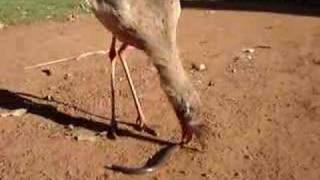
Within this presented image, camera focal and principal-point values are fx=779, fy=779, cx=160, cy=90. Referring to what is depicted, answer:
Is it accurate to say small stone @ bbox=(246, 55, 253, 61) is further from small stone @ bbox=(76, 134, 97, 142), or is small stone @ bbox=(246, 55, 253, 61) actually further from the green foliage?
the green foliage

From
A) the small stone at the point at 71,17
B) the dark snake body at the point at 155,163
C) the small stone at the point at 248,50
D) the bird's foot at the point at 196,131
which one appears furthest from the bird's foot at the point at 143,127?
the small stone at the point at 71,17

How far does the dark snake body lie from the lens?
18.1 feet

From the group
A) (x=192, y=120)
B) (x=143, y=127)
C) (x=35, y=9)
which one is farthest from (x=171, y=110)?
(x=35, y=9)

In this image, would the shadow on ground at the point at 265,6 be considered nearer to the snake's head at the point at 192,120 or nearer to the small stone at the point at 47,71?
the small stone at the point at 47,71

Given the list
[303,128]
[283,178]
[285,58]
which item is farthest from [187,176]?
[285,58]

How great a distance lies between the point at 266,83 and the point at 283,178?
1.70 metres

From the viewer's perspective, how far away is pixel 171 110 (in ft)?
21.2

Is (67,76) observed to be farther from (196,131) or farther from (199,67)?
(196,131)

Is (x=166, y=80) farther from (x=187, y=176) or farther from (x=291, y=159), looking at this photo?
(x=291, y=159)

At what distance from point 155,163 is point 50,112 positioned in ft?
4.70

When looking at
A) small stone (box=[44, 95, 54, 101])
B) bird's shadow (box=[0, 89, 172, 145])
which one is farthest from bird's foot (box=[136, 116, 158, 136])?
small stone (box=[44, 95, 54, 101])

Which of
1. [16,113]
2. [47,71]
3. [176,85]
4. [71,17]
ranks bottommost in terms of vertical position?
[16,113]

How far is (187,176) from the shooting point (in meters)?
5.45

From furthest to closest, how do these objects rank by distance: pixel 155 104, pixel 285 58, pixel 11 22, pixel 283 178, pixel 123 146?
pixel 11 22 → pixel 285 58 → pixel 155 104 → pixel 123 146 → pixel 283 178
